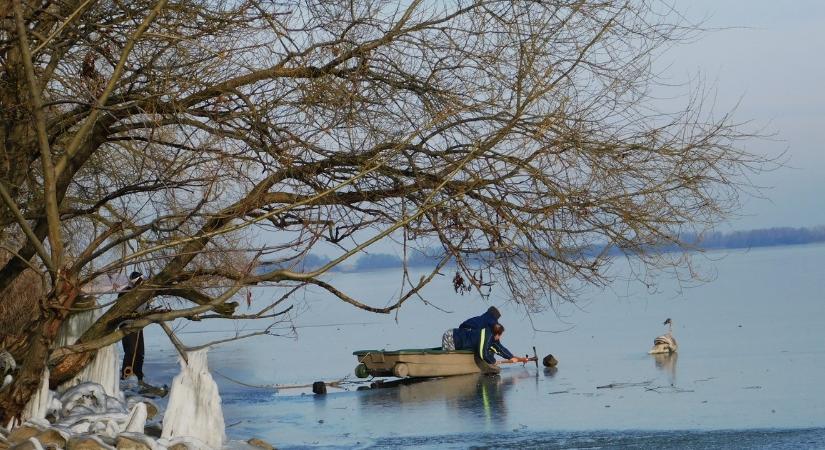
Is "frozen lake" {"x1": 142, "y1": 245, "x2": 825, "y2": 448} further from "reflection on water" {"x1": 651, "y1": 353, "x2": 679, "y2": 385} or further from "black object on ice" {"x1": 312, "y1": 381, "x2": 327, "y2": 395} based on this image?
"black object on ice" {"x1": 312, "y1": 381, "x2": 327, "y2": 395}

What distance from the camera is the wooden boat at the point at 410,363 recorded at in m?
23.8

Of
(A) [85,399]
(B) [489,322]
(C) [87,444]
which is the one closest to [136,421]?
(C) [87,444]

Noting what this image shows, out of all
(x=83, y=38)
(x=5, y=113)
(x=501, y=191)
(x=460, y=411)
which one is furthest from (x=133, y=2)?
(x=460, y=411)

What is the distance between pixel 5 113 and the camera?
11.3 meters

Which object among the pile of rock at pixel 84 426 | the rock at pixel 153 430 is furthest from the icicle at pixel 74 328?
the rock at pixel 153 430

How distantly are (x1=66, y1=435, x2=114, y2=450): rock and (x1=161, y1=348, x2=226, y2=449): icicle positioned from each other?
159 centimetres

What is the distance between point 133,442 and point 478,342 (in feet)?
45.6

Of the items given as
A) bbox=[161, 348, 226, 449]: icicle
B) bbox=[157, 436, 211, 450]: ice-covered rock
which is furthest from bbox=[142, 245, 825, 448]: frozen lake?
bbox=[157, 436, 211, 450]: ice-covered rock

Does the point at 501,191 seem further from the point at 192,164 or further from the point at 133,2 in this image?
the point at 133,2

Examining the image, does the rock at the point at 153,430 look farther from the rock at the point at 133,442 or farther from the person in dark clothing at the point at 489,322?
the person in dark clothing at the point at 489,322

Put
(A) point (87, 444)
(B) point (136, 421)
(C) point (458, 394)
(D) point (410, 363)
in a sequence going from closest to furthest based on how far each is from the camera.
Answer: (A) point (87, 444) < (B) point (136, 421) < (C) point (458, 394) < (D) point (410, 363)

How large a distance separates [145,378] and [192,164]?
43.5ft

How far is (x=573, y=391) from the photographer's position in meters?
21.3

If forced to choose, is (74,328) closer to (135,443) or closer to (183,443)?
(183,443)
